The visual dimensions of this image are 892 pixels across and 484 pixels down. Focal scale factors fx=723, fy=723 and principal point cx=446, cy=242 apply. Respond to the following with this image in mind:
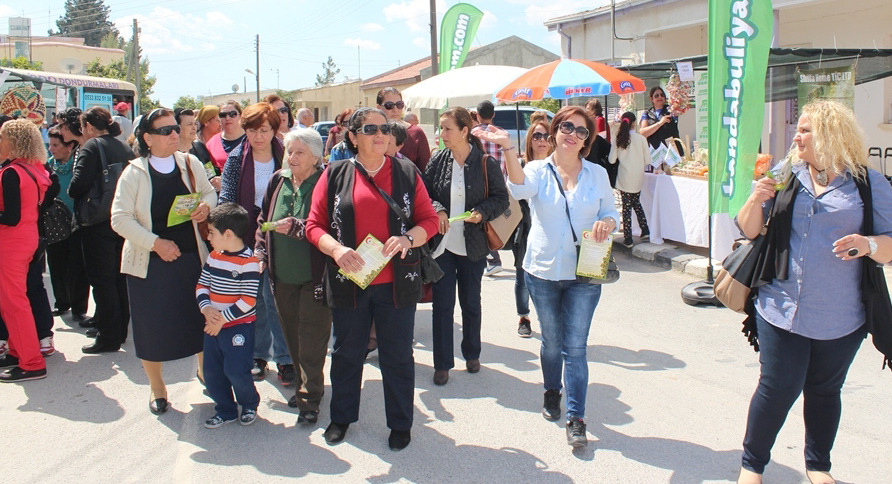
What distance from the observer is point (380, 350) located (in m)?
4.01

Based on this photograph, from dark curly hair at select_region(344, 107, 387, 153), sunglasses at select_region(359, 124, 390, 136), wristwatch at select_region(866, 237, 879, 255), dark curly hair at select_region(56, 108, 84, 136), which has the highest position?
dark curly hair at select_region(56, 108, 84, 136)

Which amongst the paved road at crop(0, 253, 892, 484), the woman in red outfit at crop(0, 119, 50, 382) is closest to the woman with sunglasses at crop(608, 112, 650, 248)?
the paved road at crop(0, 253, 892, 484)

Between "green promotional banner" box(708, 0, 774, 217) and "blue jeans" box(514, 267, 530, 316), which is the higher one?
"green promotional banner" box(708, 0, 774, 217)

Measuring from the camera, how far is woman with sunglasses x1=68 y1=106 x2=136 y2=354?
566 cm

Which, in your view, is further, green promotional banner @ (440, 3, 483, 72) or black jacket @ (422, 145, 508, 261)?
green promotional banner @ (440, 3, 483, 72)

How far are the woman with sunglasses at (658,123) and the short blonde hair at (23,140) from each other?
24.0ft

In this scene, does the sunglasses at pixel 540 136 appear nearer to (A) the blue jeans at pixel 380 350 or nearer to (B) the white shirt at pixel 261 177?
(B) the white shirt at pixel 261 177

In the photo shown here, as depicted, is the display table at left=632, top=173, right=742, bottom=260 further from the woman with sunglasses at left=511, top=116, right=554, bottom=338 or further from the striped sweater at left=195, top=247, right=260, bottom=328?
the striped sweater at left=195, top=247, right=260, bottom=328

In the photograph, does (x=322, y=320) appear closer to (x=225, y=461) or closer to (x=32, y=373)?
(x=225, y=461)

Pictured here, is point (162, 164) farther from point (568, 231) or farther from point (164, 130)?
point (568, 231)

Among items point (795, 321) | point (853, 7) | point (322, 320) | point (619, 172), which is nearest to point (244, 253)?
point (322, 320)

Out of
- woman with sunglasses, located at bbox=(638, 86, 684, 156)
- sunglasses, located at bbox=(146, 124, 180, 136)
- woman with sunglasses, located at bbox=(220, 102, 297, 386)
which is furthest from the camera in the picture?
woman with sunglasses, located at bbox=(638, 86, 684, 156)

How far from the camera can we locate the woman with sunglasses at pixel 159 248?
4379 mm

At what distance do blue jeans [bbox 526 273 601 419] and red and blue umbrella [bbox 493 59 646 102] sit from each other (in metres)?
5.83
